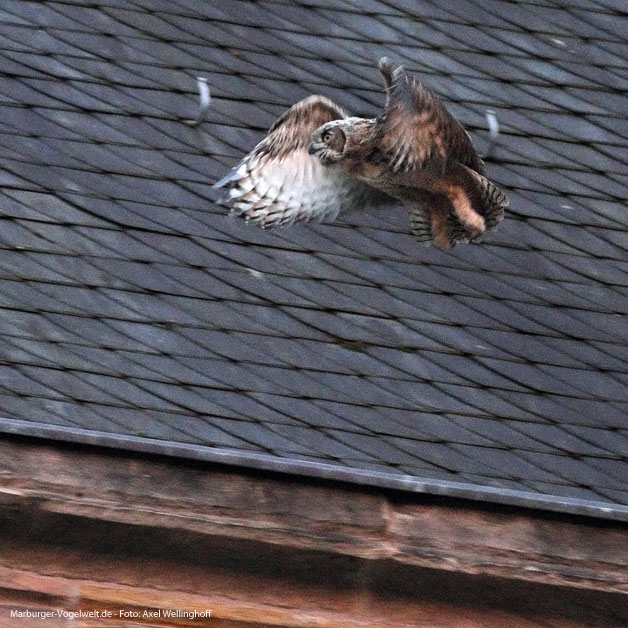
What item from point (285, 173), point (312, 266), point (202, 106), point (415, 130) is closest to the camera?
point (415, 130)

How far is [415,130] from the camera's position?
309cm

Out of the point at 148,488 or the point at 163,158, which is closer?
the point at 148,488

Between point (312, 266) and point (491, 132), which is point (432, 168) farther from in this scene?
point (491, 132)

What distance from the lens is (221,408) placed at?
9.92 ft

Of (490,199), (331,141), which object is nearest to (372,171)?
(331,141)

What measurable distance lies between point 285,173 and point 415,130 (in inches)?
15.1

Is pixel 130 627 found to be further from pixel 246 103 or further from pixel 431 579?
pixel 246 103

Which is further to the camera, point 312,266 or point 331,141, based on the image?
point 312,266

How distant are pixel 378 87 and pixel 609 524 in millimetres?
1519

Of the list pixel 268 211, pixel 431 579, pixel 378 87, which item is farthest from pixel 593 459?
pixel 378 87

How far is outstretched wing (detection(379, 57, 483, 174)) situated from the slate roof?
381mm

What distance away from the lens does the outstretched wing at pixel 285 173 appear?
3.30 metres

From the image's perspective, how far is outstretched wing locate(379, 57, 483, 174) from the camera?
2998 mm

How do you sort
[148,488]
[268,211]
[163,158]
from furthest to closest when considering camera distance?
[163,158] → [268,211] → [148,488]
